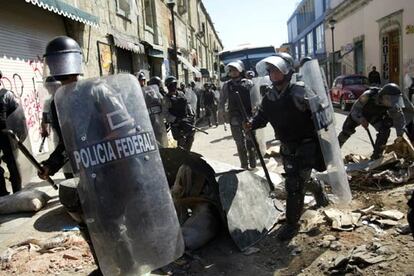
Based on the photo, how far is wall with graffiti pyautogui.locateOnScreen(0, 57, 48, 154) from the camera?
8695 millimetres

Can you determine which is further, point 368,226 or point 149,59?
point 149,59

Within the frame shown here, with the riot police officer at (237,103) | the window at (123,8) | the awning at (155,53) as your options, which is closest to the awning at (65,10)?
the window at (123,8)

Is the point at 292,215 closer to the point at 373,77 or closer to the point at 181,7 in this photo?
the point at 373,77

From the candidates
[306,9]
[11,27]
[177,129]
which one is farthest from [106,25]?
[306,9]

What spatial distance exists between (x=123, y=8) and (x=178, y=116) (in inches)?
373

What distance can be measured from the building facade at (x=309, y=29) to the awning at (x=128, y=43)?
18854 mm

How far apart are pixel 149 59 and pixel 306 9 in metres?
37.9

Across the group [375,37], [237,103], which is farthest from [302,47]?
[237,103]

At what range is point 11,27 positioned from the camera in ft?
29.4

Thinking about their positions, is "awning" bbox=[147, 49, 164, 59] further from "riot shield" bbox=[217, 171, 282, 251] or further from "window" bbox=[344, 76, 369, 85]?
"riot shield" bbox=[217, 171, 282, 251]

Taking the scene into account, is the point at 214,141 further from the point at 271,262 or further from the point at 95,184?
the point at 95,184

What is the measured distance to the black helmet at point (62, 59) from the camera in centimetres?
303

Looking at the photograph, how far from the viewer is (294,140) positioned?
416cm

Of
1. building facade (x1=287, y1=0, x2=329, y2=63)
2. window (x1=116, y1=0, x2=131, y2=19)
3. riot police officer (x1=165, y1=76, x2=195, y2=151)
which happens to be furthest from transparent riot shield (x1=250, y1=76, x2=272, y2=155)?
building facade (x1=287, y1=0, x2=329, y2=63)
